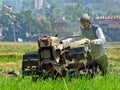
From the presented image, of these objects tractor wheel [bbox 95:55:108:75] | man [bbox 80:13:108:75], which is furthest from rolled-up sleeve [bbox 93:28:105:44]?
tractor wheel [bbox 95:55:108:75]

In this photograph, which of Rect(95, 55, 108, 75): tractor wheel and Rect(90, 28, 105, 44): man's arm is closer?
Rect(90, 28, 105, 44): man's arm

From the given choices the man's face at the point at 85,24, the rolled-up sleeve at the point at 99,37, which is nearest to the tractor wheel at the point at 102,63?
the rolled-up sleeve at the point at 99,37

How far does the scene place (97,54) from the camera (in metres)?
7.86

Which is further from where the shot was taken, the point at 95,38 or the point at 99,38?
the point at 95,38

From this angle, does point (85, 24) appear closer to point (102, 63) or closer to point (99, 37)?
point (99, 37)

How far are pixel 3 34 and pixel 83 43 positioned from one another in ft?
300

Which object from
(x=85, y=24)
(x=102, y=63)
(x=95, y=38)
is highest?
(x=85, y=24)

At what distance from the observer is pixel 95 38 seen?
7.94 m

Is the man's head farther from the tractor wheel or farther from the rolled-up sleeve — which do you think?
the tractor wheel

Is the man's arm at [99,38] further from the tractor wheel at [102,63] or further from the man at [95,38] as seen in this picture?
the tractor wheel at [102,63]

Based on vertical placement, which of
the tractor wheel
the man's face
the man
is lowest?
the tractor wheel

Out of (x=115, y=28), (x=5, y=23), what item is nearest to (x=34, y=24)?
(x=5, y=23)

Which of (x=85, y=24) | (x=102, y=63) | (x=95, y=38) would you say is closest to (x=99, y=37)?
(x=95, y=38)

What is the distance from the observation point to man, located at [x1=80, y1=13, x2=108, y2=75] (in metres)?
7.78
